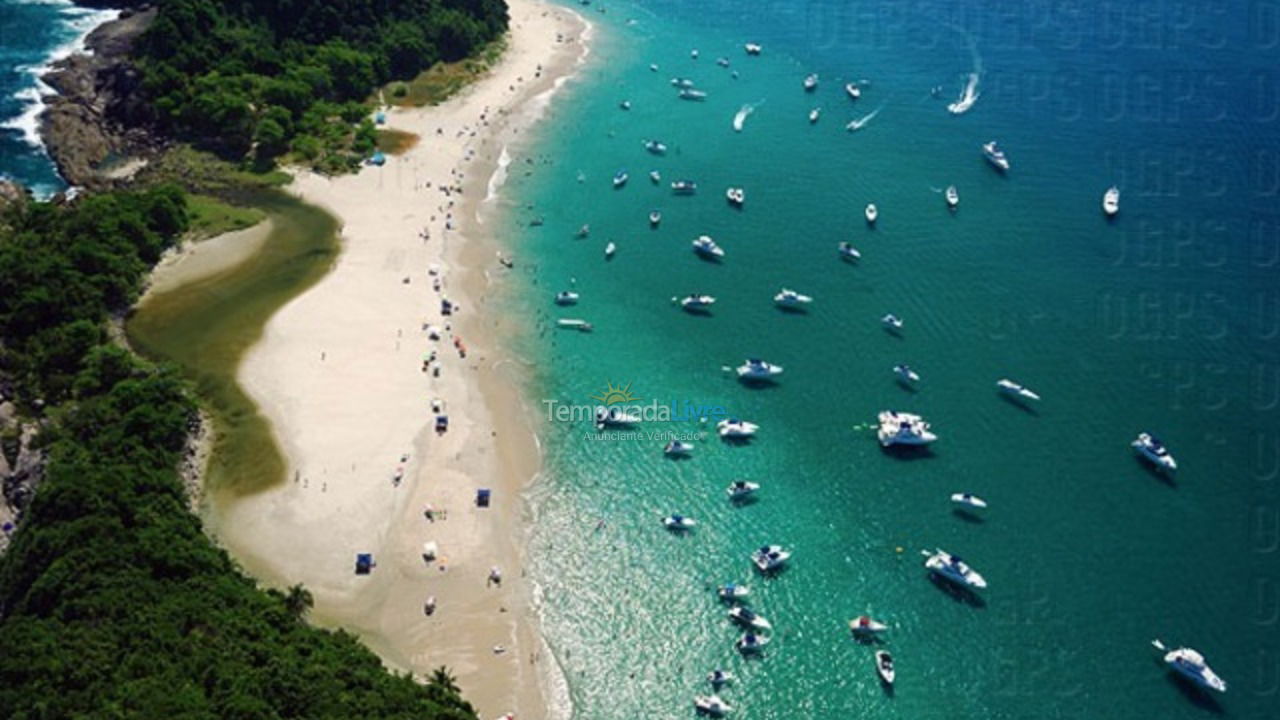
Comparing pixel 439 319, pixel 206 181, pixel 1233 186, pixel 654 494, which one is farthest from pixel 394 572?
pixel 1233 186

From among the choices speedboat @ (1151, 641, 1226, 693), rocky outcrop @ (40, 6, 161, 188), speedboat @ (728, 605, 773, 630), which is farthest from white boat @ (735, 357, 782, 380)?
rocky outcrop @ (40, 6, 161, 188)

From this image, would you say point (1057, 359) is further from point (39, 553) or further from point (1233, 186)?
point (39, 553)

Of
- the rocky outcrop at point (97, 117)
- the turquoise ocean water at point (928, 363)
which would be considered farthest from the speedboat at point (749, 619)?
the rocky outcrop at point (97, 117)

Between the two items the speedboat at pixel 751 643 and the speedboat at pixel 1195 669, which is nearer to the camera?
the speedboat at pixel 1195 669

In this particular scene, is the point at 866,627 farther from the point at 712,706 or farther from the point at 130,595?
the point at 130,595

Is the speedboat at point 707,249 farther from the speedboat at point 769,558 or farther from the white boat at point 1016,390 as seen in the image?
the speedboat at point 769,558

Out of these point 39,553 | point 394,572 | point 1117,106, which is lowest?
point 394,572
